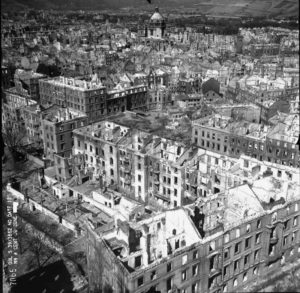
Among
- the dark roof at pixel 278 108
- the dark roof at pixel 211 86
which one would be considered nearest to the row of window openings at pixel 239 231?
the dark roof at pixel 278 108

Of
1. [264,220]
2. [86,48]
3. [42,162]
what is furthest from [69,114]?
[86,48]

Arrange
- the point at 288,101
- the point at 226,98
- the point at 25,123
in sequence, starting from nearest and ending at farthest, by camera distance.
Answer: the point at 25,123 < the point at 288,101 < the point at 226,98

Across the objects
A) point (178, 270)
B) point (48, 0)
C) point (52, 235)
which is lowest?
point (52, 235)

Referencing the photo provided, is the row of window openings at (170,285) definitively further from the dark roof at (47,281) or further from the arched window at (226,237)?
the dark roof at (47,281)

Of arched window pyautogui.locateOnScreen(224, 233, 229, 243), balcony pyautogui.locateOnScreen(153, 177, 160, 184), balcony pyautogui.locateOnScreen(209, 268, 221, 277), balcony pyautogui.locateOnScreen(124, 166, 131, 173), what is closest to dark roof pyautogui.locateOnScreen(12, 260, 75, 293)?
balcony pyautogui.locateOnScreen(209, 268, 221, 277)

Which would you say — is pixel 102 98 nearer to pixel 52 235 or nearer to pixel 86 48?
pixel 52 235

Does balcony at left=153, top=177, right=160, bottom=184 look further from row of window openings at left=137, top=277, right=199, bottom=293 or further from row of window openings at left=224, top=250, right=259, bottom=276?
row of window openings at left=137, top=277, right=199, bottom=293

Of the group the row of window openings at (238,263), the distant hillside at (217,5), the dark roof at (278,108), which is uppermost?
the distant hillside at (217,5)
